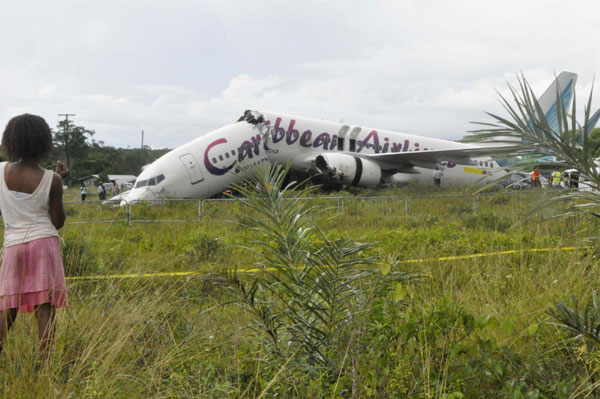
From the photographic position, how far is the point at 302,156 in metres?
21.9

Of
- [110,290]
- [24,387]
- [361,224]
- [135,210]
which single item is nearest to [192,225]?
[135,210]

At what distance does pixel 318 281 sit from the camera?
2.28 m

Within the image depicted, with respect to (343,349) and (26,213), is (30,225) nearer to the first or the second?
(26,213)

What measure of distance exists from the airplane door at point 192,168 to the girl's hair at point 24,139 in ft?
52.0

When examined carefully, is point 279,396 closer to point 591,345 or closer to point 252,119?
point 591,345

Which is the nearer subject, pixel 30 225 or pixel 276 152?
pixel 30 225

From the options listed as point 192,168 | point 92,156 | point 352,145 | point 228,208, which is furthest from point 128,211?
point 92,156

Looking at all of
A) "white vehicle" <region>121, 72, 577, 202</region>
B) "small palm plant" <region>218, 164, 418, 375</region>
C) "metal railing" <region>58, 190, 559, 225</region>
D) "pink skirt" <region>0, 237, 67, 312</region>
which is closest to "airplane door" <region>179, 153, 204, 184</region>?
"white vehicle" <region>121, 72, 577, 202</region>

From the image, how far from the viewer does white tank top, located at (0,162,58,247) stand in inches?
122

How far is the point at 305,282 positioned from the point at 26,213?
180 cm

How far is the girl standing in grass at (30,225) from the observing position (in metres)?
3.03

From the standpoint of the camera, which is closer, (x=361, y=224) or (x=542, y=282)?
(x=542, y=282)

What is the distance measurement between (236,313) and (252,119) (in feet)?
57.1

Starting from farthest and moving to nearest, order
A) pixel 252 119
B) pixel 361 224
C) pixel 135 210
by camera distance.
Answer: pixel 252 119
pixel 135 210
pixel 361 224
